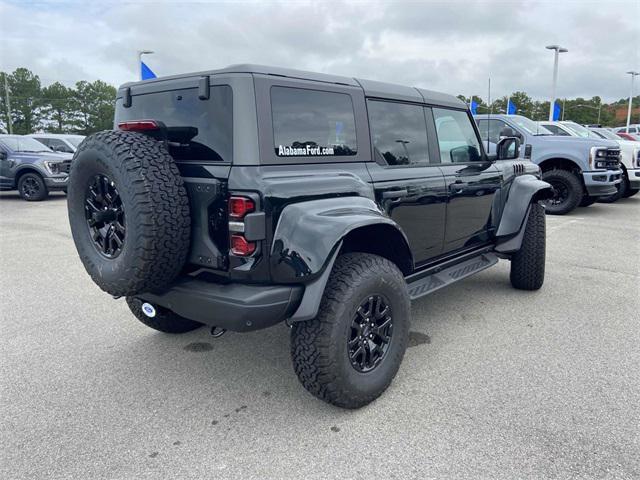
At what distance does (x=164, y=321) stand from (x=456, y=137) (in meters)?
2.81

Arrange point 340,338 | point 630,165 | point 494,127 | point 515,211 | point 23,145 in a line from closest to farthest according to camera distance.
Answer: point 340,338, point 515,211, point 494,127, point 630,165, point 23,145

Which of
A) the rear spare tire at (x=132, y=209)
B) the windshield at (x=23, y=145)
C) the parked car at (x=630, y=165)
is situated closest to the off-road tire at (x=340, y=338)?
the rear spare tire at (x=132, y=209)

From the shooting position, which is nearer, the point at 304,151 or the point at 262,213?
the point at 262,213

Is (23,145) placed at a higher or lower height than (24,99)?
lower

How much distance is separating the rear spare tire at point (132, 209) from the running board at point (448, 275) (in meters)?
1.67

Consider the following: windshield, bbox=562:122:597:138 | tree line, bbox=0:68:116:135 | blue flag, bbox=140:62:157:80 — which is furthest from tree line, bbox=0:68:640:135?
blue flag, bbox=140:62:157:80

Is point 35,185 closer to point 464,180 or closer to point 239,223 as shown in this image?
point 464,180

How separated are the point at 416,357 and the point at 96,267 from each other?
216 centimetres

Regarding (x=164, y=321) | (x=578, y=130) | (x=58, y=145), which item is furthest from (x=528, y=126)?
(x=58, y=145)

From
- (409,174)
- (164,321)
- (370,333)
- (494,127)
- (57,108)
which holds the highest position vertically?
(57,108)

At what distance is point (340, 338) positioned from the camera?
2496mm

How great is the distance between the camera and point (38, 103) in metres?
60.5

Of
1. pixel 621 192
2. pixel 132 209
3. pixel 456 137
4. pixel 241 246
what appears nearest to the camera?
pixel 132 209

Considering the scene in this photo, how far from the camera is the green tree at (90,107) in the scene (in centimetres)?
6290
